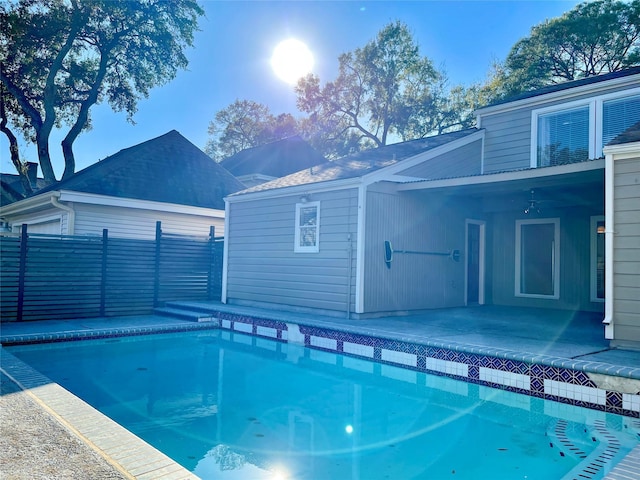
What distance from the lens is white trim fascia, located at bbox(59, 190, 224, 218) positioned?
36.0ft

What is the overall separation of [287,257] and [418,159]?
3277 mm

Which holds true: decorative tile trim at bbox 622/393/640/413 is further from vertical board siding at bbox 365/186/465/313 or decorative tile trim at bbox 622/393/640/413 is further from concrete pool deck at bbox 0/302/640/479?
vertical board siding at bbox 365/186/465/313

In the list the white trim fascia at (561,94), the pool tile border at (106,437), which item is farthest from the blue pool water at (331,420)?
the white trim fascia at (561,94)

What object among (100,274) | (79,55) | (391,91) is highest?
(391,91)

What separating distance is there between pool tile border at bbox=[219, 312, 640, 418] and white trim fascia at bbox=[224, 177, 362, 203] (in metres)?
2.60

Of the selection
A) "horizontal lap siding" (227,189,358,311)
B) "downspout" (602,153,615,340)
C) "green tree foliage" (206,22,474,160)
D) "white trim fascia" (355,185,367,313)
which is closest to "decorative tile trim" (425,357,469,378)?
"downspout" (602,153,615,340)

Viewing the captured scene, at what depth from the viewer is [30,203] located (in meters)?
Result: 12.7

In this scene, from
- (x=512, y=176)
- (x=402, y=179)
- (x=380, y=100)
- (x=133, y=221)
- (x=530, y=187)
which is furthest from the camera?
(x=380, y=100)

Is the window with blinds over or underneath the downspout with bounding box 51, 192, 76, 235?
over

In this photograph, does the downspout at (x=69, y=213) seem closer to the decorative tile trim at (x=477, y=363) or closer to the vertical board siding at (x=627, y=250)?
the decorative tile trim at (x=477, y=363)

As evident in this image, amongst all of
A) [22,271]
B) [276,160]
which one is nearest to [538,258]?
[22,271]

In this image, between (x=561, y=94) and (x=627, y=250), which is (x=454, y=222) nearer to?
(x=561, y=94)

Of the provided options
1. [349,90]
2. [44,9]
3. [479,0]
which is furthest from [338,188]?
[349,90]

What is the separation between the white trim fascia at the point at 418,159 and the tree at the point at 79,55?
13.4m
